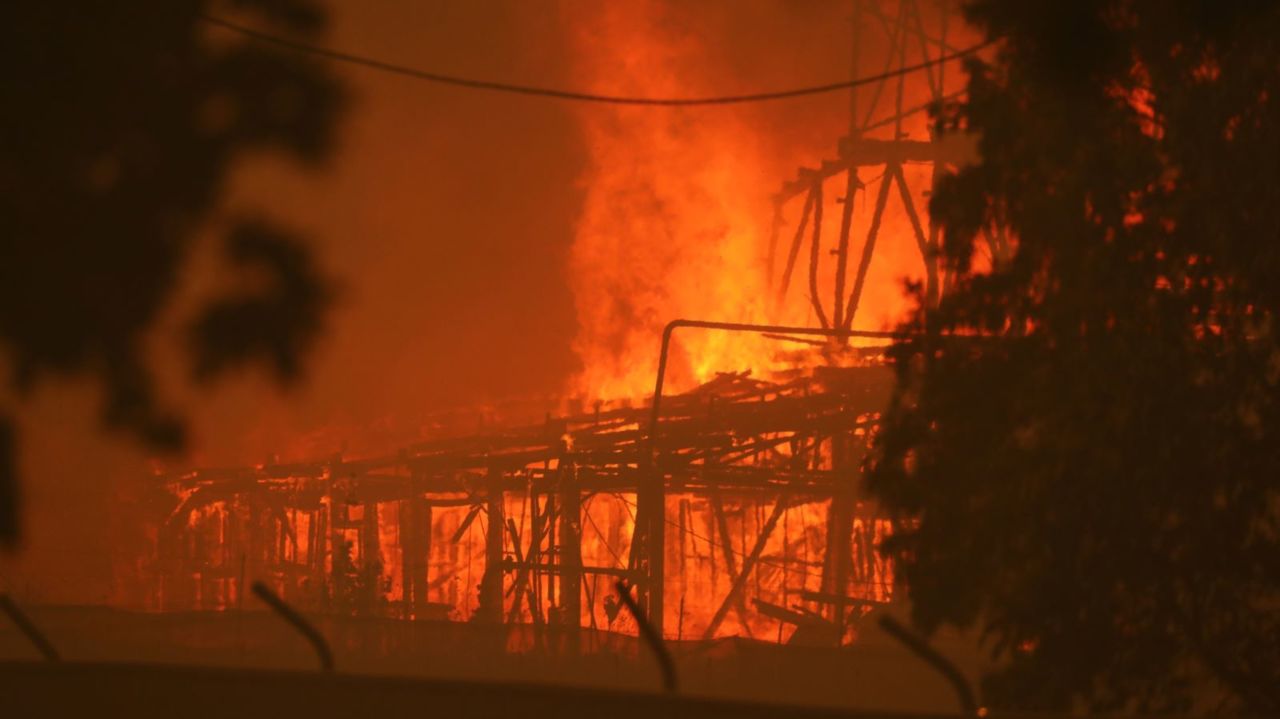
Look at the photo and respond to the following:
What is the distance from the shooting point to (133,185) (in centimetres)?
446

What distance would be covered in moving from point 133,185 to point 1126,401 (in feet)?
23.4

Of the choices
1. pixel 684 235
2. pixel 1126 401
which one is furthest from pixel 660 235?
pixel 1126 401

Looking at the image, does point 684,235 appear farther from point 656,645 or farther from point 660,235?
point 656,645

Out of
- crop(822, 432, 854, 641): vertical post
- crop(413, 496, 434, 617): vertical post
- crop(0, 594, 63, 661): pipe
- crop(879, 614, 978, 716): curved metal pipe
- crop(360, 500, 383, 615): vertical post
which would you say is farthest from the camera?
crop(413, 496, 434, 617): vertical post

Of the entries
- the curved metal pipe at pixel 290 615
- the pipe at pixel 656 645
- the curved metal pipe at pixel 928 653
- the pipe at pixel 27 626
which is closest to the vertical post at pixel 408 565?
the pipe at pixel 27 626

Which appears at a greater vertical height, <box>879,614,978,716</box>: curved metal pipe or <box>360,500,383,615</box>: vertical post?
<box>879,614,978,716</box>: curved metal pipe

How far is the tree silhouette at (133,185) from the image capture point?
437 cm

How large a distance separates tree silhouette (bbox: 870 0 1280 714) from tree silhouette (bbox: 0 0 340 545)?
20.3 ft

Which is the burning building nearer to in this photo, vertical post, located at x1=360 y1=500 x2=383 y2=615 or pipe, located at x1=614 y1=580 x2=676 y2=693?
vertical post, located at x1=360 y1=500 x2=383 y2=615

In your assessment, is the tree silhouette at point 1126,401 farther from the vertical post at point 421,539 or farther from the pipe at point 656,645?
the vertical post at point 421,539

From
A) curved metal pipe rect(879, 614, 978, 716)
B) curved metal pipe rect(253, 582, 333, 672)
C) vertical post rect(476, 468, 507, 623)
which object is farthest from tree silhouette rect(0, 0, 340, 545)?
vertical post rect(476, 468, 507, 623)

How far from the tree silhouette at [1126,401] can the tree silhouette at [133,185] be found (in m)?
6.19

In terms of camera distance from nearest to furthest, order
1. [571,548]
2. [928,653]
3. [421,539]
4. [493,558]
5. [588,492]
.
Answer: [928,653]
[571,548]
[493,558]
[421,539]
[588,492]

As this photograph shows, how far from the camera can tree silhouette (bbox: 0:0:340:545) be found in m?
4.37
